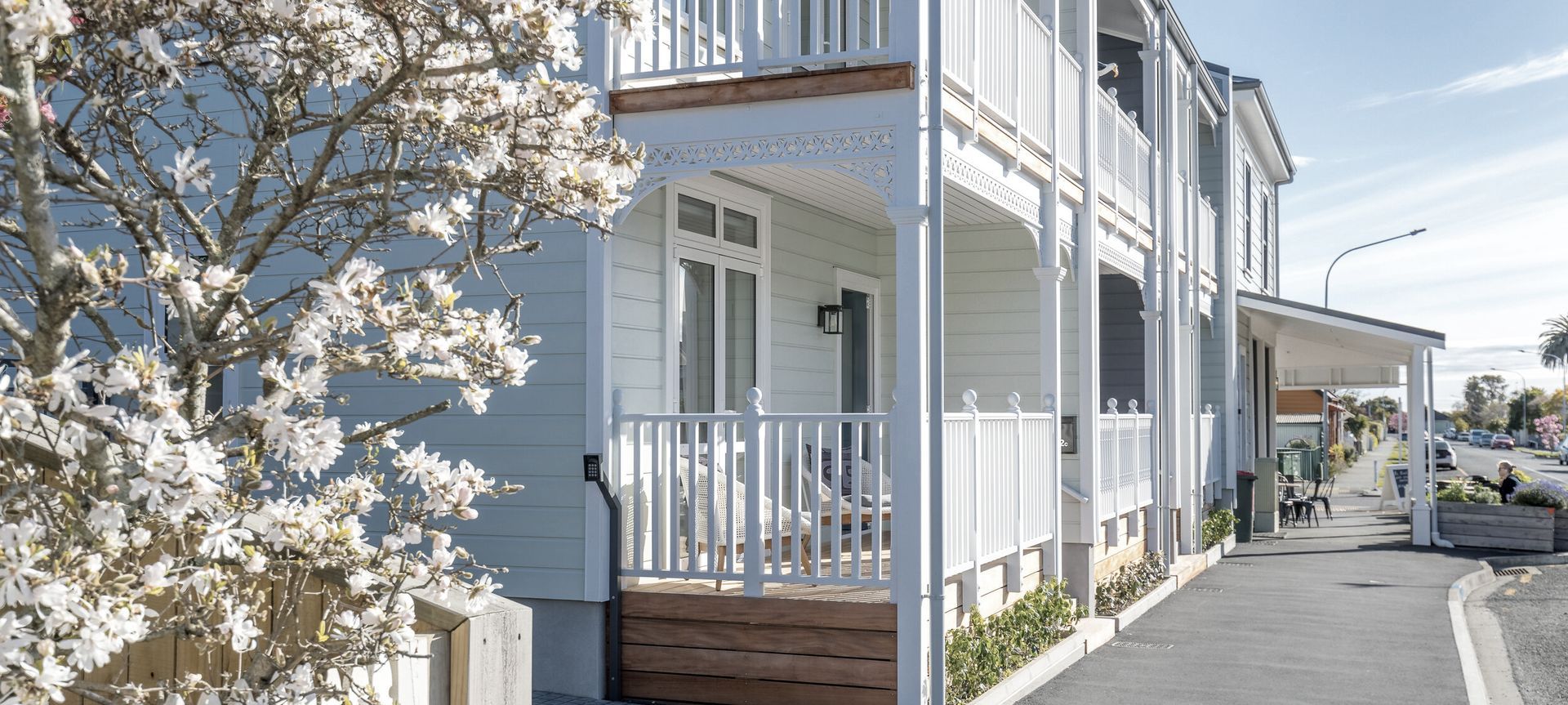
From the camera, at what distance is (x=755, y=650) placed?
23.9 ft

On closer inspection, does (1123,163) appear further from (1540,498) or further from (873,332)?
(1540,498)

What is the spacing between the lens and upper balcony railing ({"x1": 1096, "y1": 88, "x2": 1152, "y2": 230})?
12.0 metres

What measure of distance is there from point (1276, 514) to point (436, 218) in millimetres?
19757

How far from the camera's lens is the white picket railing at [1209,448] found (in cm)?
1635

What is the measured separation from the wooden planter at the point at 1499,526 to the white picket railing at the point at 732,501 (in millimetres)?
13580

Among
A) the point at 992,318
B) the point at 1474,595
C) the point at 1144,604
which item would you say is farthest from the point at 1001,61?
the point at 1474,595

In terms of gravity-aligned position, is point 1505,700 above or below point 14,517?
below

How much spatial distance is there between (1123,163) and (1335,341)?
373 inches

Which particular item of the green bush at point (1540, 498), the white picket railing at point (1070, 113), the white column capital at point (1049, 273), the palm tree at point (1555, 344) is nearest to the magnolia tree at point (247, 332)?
the white column capital at point (1049, 273)

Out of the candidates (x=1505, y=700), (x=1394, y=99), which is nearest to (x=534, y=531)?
(x=1505, y=700)

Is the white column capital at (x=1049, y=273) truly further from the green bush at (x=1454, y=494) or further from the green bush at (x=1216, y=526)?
the green bush at (x=1454, y=494)

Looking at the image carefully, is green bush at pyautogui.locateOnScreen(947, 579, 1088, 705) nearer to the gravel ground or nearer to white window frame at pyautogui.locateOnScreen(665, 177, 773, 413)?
white window frame at pyautogui.locateOnScreen(665, 177, 773, 413)

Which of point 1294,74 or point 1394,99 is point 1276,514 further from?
point 1394,99

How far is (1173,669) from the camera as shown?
924cm
